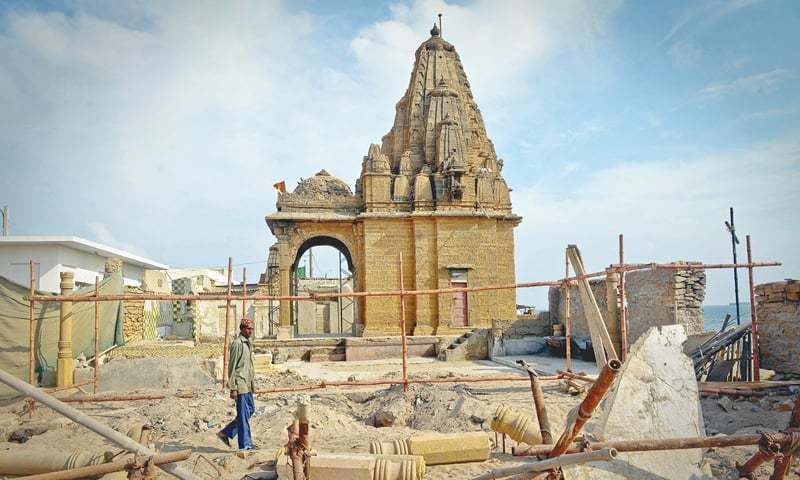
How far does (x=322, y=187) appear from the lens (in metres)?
21.2

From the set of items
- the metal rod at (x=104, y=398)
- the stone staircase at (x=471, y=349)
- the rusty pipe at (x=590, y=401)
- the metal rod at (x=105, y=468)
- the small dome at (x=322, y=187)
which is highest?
the small dome at (x=322, y=187)

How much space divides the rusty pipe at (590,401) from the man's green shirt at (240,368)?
408 cm

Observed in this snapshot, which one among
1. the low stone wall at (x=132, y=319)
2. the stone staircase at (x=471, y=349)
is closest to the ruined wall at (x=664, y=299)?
the stone staircase at (x=471, y=349)

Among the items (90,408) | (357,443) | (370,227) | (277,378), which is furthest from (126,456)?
(370,227)

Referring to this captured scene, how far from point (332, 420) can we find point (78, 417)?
4624 millimetres

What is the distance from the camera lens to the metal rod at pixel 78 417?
3.50m

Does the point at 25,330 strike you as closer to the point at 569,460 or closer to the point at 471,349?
the point at 569,460

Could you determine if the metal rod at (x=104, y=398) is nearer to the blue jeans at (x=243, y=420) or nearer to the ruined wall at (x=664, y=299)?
the blue jeans at (x=243, y=420)

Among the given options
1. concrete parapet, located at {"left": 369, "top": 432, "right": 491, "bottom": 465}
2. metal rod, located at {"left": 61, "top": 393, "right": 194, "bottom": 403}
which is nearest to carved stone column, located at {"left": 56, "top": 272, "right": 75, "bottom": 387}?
metal rod, located at {"left": 61, "top": 393, "right": 194, "bottom": 403}

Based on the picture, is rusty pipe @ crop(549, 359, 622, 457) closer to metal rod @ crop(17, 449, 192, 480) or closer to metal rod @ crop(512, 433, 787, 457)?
metal rod @ crop(512, 433, 787, 457)

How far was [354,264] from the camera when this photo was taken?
20781 millimetres

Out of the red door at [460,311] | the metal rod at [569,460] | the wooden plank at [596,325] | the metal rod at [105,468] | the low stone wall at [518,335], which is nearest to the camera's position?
the metal rod at [569,460]

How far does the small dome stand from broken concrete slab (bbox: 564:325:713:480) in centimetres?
1765

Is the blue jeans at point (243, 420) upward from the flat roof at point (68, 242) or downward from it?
downward
